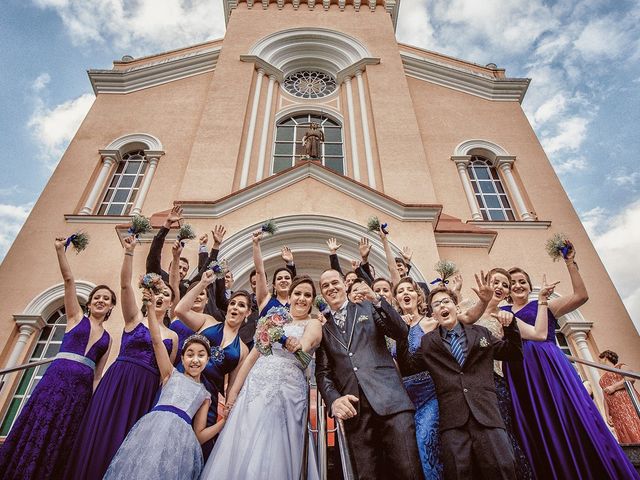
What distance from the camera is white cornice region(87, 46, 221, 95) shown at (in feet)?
39.2

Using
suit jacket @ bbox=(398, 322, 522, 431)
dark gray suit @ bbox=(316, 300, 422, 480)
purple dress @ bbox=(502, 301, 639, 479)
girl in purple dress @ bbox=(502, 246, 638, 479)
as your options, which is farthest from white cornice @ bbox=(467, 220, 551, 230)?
dark gray suit @ bbox=(316, 300, 422, 480)

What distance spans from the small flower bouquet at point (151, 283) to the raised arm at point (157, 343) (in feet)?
0.31

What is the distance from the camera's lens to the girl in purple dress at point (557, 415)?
9.59ft

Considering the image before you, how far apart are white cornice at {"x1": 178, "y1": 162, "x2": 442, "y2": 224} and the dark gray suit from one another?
4.93 metres

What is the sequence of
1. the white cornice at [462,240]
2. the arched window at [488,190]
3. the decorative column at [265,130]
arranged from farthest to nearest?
the decorative column at [265,130], the arched window at [488,190], the white cornice at [462,240]

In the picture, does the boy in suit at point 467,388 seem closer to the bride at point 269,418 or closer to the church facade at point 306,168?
the bride at point 269,418

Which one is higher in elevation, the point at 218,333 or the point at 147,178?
the point at 147,178

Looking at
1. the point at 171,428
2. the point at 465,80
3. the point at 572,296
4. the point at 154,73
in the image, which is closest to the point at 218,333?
the point at 171,428

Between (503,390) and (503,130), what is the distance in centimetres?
1013

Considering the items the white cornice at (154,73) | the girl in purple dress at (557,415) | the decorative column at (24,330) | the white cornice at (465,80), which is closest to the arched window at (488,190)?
the white cornice at (465,80)

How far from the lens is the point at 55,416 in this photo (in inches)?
128

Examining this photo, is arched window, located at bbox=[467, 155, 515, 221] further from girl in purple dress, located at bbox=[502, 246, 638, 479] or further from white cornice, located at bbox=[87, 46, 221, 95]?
white cornice, located at bbox=[87, 46, 221, 95]

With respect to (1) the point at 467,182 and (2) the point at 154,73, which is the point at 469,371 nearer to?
(1) the point at 467,182

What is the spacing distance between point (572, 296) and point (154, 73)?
42.0 ft
